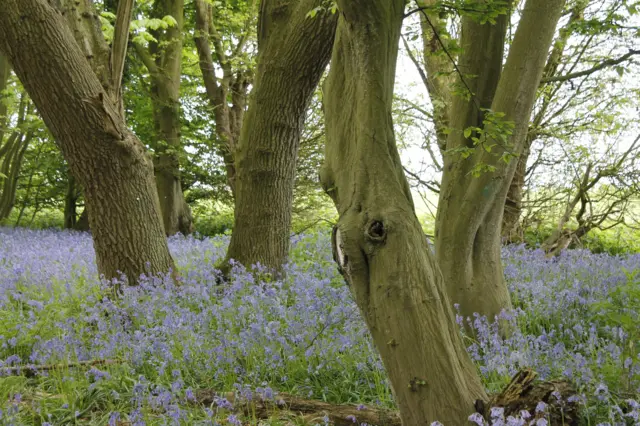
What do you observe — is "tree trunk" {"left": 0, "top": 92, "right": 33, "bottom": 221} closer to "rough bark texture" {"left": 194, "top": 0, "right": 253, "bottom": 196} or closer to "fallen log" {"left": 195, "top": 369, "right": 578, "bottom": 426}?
"rough bark texture" {"left": 194, "top": 0, "right": 253, "bottom": 196}

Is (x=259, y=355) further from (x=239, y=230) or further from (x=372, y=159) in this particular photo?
(x=239, y=230)

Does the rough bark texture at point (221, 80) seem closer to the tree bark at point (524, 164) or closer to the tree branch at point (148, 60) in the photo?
the tree branch at point (148, 60)

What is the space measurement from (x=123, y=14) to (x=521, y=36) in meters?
4.36

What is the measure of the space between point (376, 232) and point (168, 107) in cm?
1184

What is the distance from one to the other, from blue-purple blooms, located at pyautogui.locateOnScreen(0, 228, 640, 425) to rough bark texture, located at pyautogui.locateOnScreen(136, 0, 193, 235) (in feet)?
25.7

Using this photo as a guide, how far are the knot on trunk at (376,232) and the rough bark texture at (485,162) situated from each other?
1.89 meters

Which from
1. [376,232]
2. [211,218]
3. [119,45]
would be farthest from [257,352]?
[211,218]

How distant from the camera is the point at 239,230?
249 inches

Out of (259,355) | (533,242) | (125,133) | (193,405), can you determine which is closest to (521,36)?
(259,355)

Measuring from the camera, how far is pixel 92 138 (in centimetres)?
536

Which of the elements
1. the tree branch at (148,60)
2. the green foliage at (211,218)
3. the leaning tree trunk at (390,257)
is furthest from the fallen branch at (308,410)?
the green foliage at (211,218)

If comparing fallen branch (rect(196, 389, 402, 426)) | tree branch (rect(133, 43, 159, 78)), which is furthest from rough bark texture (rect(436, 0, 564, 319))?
tree branch (rect(133, 43, 159, 78))

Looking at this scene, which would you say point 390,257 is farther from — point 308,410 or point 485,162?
point 485,162

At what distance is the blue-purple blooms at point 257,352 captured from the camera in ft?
9.92
